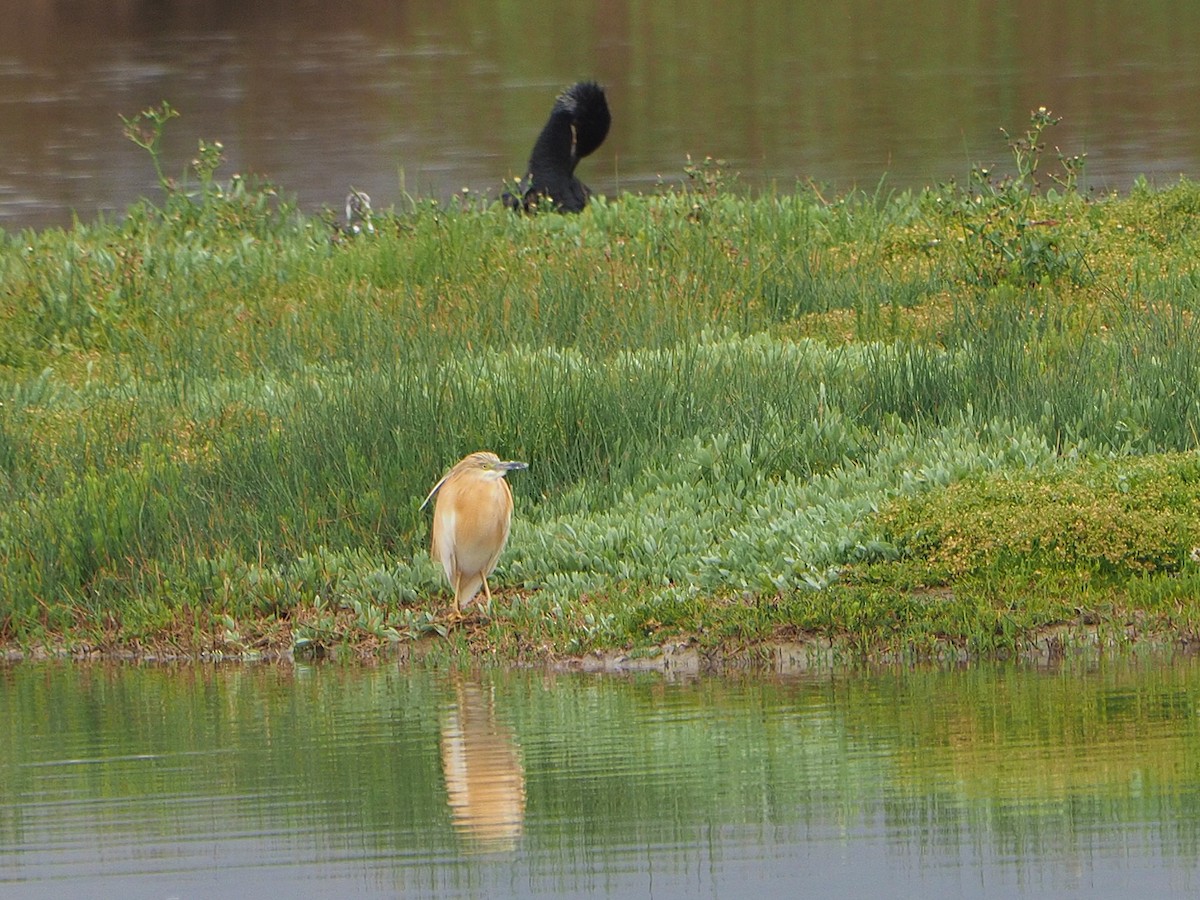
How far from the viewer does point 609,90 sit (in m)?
31.5

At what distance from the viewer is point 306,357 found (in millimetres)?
12109

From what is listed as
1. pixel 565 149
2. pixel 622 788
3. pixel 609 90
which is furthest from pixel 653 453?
pixel 609 90

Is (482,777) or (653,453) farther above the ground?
(653,453)

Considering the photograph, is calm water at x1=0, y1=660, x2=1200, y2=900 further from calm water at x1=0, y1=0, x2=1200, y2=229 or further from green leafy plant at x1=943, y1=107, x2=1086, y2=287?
calm water at x1=0, y1=0, x2=1200, y2=229

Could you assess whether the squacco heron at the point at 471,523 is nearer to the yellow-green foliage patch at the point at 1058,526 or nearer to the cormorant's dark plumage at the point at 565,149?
the yellow-green foliage patch at the point at 1058,526

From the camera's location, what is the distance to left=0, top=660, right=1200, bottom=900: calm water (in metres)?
5.10

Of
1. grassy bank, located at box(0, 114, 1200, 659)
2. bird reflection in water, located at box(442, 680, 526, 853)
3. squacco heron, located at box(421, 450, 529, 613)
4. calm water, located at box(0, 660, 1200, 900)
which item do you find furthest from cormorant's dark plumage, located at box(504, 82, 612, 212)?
bird reflection in water, located at box(442, 680, 526, 853)

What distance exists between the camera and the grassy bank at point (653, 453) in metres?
8.11

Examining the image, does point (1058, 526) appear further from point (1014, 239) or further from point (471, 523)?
point (1014, 239)

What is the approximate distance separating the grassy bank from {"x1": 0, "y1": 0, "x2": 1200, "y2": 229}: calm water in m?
5.27

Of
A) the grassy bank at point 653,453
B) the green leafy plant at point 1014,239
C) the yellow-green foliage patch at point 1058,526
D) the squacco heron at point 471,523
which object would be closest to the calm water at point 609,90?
the green leafy plant at point 1014,239

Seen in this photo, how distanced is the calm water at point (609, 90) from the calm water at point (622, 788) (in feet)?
35.2

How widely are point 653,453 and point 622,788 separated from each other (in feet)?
12.7

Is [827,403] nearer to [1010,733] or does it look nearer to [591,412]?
[591,412]
